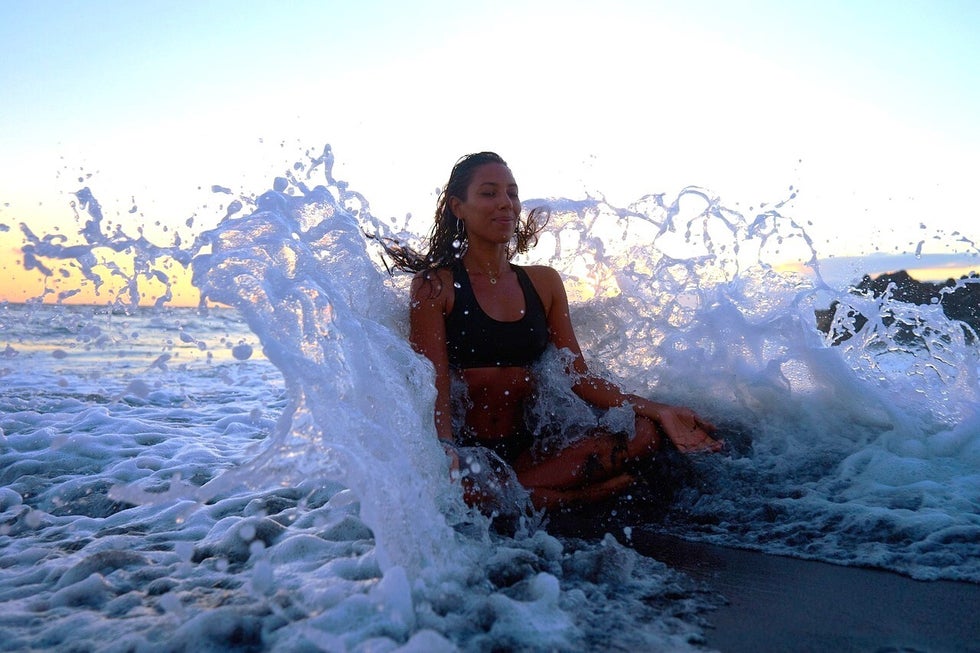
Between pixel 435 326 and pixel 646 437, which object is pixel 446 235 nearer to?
pixel 435 326

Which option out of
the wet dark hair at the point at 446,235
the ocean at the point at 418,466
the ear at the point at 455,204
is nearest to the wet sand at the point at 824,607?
the ocean at the point at 418,466

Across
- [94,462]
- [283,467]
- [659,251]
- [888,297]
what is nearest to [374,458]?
[283,467]

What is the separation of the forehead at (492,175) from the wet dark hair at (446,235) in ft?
0.08

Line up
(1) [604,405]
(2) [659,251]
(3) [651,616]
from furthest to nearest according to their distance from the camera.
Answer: (2) [659,251] → (1) [604,405] → (3) [651,616]

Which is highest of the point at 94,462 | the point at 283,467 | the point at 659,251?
the point at 659,251

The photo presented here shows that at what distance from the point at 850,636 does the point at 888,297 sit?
3.32 m

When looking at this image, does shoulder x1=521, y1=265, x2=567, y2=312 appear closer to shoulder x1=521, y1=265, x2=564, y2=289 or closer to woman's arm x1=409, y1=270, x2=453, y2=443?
shoulder x1=521, y1=265, x2=564, y2=289

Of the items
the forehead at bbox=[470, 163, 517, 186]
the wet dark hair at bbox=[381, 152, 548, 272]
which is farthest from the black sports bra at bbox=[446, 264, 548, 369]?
the forehead at bbox=[470, 163, 517, 186]

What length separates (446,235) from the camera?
4109mm

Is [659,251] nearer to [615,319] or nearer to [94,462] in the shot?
[615,319]

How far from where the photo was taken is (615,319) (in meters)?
5.09

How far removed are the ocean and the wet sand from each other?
89 millimetres

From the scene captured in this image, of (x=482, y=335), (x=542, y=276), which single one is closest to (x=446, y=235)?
(x=542, y=276)

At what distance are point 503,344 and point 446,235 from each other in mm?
720
